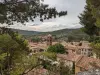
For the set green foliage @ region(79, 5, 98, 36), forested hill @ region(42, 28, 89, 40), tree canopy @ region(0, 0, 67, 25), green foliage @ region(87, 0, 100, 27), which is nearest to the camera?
tree canopy @ region(0, 0, 67, 25)

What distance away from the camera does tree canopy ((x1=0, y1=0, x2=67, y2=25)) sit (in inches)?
340

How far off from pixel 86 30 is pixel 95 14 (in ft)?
27.0

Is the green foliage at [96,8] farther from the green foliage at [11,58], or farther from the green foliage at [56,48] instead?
the green foliage at [56,48]

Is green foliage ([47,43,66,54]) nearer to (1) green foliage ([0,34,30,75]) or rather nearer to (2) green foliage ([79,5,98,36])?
(2) green foliage ([79,5,98,36])

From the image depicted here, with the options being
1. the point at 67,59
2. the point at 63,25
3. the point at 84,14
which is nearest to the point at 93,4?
the point at 63,25

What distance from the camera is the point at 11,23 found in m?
9.25

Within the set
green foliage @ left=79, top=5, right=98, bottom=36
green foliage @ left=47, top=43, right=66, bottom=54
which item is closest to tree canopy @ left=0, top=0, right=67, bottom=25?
green foliage @ left=79, top=5, right=98, bottom=36

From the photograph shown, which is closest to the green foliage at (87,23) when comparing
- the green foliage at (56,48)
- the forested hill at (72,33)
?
the forested hill at (72,33)

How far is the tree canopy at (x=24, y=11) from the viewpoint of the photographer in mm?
8633

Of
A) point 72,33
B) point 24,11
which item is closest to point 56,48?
point 72,33

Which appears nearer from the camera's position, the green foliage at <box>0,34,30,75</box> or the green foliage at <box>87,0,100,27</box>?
the green foliage at <box>0,34,30,75</box>

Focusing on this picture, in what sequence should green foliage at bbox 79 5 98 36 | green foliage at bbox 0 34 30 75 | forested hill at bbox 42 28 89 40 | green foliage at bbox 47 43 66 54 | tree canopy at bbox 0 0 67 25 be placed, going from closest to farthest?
tree canopy at bbox 0 0 67 25 < green foliage at bbox 0 34 30 75 < green foliage at bbox 79 5 98 36 < forested hill at bbox 42 28 89 40 < green foliage at bbox 47 43 66 54

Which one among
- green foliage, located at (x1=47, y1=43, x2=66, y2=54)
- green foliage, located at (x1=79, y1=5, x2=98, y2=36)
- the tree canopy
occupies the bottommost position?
green foliage, located at (x1=47, y1=43, x2=66, y2=54)

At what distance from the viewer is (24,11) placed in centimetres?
905
